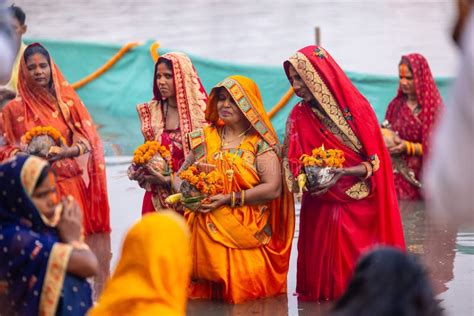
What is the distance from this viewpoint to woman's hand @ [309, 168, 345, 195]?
319 inches

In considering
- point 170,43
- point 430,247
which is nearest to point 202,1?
point 170,43

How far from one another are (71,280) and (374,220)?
356 centimetres

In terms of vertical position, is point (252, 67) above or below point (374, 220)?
above

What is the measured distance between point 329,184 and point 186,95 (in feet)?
5.49

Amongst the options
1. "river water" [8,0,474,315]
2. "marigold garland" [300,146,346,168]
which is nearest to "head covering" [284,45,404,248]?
"marigold garland" [300,146,346,168]

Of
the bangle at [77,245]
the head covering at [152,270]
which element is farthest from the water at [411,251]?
the head covering at [152,270]

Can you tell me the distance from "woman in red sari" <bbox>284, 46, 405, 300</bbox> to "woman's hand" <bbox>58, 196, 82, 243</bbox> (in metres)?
3.14

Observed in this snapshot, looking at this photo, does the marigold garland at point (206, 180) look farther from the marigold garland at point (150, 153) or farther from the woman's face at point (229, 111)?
the marigold garland at point (150, 153)

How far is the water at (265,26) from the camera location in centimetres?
2378

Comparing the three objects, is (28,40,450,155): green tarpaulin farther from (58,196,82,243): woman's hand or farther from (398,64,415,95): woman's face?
(58,196,82,243): woman's hand

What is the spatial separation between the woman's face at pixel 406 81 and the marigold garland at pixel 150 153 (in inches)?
148

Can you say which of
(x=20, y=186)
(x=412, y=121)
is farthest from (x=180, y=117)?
(x=20, y=186)

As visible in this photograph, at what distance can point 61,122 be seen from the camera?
34.0ft

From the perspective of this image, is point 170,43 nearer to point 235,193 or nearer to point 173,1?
point 173,1
